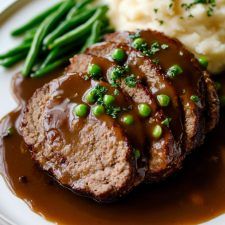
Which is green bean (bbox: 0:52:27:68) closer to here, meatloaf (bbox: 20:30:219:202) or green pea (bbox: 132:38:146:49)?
meatloaf (bbox: 20:30:219:202)

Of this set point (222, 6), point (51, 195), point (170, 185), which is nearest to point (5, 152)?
point (51, 195)

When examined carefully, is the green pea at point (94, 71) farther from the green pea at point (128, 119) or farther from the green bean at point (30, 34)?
the green bean at point (30, 34)

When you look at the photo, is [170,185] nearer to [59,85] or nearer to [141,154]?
[141,154]

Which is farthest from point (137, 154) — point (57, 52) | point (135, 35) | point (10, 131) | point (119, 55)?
point (57, 52)

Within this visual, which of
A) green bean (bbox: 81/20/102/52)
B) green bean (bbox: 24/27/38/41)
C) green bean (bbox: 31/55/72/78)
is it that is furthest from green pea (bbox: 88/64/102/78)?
green bean (bbox: 24/27/38/41)

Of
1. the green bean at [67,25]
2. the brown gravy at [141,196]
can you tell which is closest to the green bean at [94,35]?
the green bean at [67,25]

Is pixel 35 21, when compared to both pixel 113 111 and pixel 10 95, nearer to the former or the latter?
pixel 10 95
